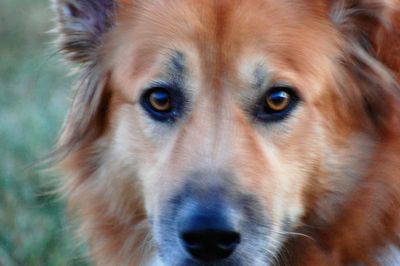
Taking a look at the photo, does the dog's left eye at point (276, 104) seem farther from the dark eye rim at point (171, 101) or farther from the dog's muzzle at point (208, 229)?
the dog's muzzle at point (208, 229)

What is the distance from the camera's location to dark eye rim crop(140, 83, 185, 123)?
14.5 ft

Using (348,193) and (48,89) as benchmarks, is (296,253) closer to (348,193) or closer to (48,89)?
(348,193)

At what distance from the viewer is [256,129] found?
4.34 meters

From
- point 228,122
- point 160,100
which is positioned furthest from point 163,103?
point 228,122

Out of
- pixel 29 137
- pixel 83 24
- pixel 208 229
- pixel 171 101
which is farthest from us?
pixel 29 137

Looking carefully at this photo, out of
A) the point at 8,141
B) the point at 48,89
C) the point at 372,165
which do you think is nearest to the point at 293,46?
Answer: the point at 372,165

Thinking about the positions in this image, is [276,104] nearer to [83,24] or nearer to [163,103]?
[163,103]

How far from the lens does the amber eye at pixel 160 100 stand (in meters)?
4.47

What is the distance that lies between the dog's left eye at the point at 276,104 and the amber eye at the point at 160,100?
44cm

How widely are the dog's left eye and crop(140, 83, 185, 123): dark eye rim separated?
0.37 m

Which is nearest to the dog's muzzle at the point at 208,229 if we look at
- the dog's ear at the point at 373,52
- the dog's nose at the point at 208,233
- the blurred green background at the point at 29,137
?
the dog's nose at the point at 208,233

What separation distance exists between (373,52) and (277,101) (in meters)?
0.55

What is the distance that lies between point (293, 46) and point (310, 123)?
0.37m

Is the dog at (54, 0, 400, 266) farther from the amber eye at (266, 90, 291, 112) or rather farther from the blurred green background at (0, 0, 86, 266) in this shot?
the blurred green background at (0, 0, 86, 266)
